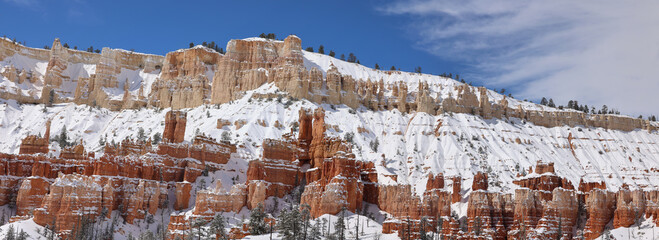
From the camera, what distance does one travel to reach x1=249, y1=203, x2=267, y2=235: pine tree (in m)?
86.7

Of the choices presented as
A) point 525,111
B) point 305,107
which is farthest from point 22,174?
point 525,111

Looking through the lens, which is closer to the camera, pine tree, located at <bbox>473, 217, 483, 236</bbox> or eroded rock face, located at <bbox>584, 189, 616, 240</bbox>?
eroded rock face, located at <bbox>584, 189, 616, 240</bbox>

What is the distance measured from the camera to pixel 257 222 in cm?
8731

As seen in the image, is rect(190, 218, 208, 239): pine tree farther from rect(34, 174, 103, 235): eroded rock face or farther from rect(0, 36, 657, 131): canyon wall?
rect(0, 36, 657, 131): canyon wall

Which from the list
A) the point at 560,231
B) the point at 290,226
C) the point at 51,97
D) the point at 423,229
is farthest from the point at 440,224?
the point at 51,97

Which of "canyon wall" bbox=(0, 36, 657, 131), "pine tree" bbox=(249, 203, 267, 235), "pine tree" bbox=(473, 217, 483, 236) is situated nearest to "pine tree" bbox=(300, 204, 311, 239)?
"pine tree" bbox=(249, 203, 267, 235)

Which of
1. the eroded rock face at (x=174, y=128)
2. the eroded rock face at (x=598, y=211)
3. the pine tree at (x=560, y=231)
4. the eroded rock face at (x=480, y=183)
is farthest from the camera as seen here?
the eroded rock face at (x=174, y=128)

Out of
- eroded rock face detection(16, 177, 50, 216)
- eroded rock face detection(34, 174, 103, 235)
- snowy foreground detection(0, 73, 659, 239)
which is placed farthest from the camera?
snowy foreground detection(0, 73, 659, 239)

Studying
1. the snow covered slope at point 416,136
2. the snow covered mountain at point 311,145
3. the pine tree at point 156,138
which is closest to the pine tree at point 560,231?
the snow covered mountain at point 311,145

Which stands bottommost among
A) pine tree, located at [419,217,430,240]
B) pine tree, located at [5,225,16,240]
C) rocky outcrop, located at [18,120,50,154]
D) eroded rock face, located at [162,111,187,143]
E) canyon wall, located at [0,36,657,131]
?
pine tree, located at [5,225,16,240]

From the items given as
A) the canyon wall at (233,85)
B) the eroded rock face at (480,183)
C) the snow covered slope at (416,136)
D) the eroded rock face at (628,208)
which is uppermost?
the canyon wall at (233,85)

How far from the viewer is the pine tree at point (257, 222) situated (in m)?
86.7

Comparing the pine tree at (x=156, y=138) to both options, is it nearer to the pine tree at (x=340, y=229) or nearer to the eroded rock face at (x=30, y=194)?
the eroded rock face at (x=30, y=194)

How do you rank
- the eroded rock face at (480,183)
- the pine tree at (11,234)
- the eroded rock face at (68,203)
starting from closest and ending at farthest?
the pine tree at (11,234) → the eroded rock face at (68,203) → the eroded rock face at (480,183)
